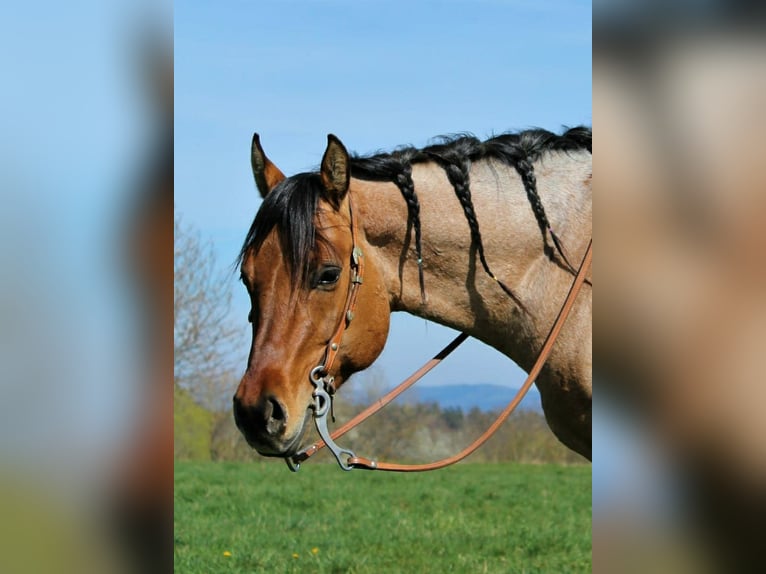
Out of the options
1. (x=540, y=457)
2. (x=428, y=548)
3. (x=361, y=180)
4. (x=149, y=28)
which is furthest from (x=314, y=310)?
(x=540, y=457)

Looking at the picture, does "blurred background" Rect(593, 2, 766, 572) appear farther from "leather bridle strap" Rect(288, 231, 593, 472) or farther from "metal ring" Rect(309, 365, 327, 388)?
"metal ring" Rect(309, 365, 327, 388)

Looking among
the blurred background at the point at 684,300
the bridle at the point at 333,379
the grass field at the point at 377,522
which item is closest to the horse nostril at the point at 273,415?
the bridle at the point at 333,379

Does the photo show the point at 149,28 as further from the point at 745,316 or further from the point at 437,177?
the point at 437,177

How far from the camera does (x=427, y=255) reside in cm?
386

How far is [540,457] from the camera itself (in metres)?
17.2

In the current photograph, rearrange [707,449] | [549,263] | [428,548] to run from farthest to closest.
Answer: [428,548] → [549,263] → [707,449]

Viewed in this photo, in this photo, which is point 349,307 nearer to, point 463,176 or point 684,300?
point 463,176

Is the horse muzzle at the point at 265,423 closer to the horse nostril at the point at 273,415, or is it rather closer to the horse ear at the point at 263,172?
the horse nostril at the point at 273,415

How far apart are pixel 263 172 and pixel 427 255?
874 mm

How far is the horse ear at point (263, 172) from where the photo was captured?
3.93m

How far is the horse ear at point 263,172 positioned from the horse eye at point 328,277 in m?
0.61

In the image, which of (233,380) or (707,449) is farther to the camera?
(233,380)

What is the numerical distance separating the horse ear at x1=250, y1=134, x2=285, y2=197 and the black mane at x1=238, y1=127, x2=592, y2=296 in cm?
30

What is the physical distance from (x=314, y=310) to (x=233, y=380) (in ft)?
56.1
